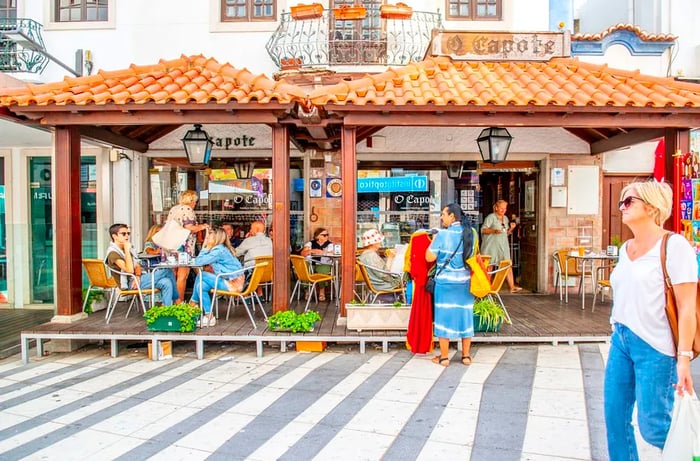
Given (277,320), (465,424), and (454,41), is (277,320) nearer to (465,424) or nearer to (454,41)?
(465,424)

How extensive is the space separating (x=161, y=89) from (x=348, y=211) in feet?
9.17

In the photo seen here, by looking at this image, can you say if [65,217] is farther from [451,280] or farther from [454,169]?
[454,169]

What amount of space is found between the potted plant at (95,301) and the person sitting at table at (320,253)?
3113 millimetres

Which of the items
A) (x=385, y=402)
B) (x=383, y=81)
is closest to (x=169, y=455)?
(x=385, y=402)

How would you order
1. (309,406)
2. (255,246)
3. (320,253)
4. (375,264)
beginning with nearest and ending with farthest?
(309,406)
(375,264)
(255,246)
(320,253)

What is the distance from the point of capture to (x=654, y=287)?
2.92 meters

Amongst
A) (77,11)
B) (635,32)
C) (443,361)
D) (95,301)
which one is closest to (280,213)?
(443,361)

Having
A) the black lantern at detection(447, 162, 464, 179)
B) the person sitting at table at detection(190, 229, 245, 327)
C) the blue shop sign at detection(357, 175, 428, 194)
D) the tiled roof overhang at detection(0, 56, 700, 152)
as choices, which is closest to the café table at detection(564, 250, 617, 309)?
the tiled roof overhang at detection(0, 56, 700, 152)

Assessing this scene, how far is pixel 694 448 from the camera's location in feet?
8.82

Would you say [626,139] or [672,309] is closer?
[672,309]

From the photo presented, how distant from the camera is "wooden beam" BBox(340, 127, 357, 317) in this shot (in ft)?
22.8

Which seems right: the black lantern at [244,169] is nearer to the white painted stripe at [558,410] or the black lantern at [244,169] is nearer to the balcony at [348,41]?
the balcony at [348,41]

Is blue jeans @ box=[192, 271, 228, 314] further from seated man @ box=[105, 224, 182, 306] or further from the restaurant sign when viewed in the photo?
the restaurant sign

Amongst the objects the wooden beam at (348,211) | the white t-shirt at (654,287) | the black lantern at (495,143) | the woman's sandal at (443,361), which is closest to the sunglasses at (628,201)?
the white t-shirt at (654,287)
